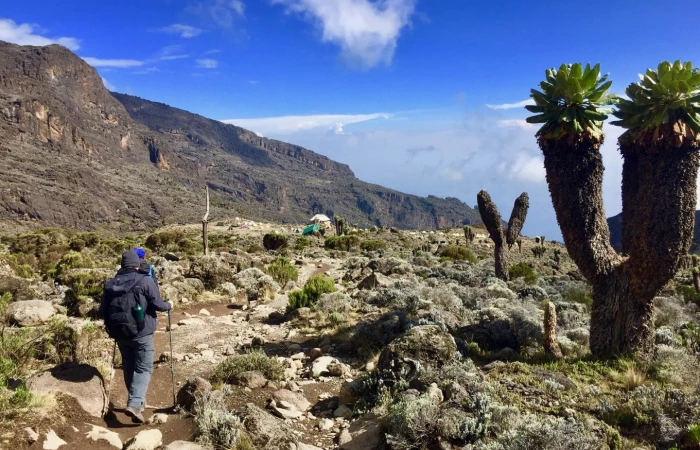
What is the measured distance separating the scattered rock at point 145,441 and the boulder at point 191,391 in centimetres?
87

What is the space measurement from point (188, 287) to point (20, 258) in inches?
479

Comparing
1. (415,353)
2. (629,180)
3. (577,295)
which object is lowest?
(415,353)

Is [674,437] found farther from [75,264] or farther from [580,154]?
[75,264]

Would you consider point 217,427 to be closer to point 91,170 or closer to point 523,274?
point 523,274

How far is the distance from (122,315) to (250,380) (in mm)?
2351

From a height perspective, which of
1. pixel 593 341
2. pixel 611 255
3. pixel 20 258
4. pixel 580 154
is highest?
pixel 580 154

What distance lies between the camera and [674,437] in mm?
4793

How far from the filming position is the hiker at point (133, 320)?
5.18 m

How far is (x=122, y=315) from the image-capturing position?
16.9ft

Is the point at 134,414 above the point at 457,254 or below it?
below

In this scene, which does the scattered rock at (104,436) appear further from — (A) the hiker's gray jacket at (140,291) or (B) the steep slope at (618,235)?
(B) the steep slope at (618,235)

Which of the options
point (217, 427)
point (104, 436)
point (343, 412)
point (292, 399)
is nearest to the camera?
point (104, 436)

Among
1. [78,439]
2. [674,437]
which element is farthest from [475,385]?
[78,439]

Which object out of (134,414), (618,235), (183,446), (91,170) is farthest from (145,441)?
(91,170)
